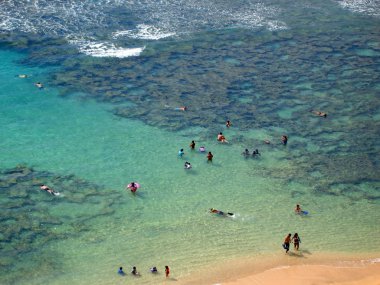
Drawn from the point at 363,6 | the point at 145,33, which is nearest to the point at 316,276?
the point at 145,33

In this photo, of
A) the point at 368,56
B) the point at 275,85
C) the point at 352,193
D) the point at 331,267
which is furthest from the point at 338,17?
the point at 331,267

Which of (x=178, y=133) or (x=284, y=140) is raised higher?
(x=284, y=140)

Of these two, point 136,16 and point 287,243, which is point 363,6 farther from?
point 287,243

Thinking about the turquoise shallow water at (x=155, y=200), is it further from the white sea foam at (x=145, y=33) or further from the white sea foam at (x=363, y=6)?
the white sea foam at (x=363, y=6)

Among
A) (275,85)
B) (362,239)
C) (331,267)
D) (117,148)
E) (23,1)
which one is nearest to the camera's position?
(331,267)

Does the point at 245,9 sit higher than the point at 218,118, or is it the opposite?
the point at 245,9

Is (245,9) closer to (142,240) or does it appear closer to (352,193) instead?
(352,193)
